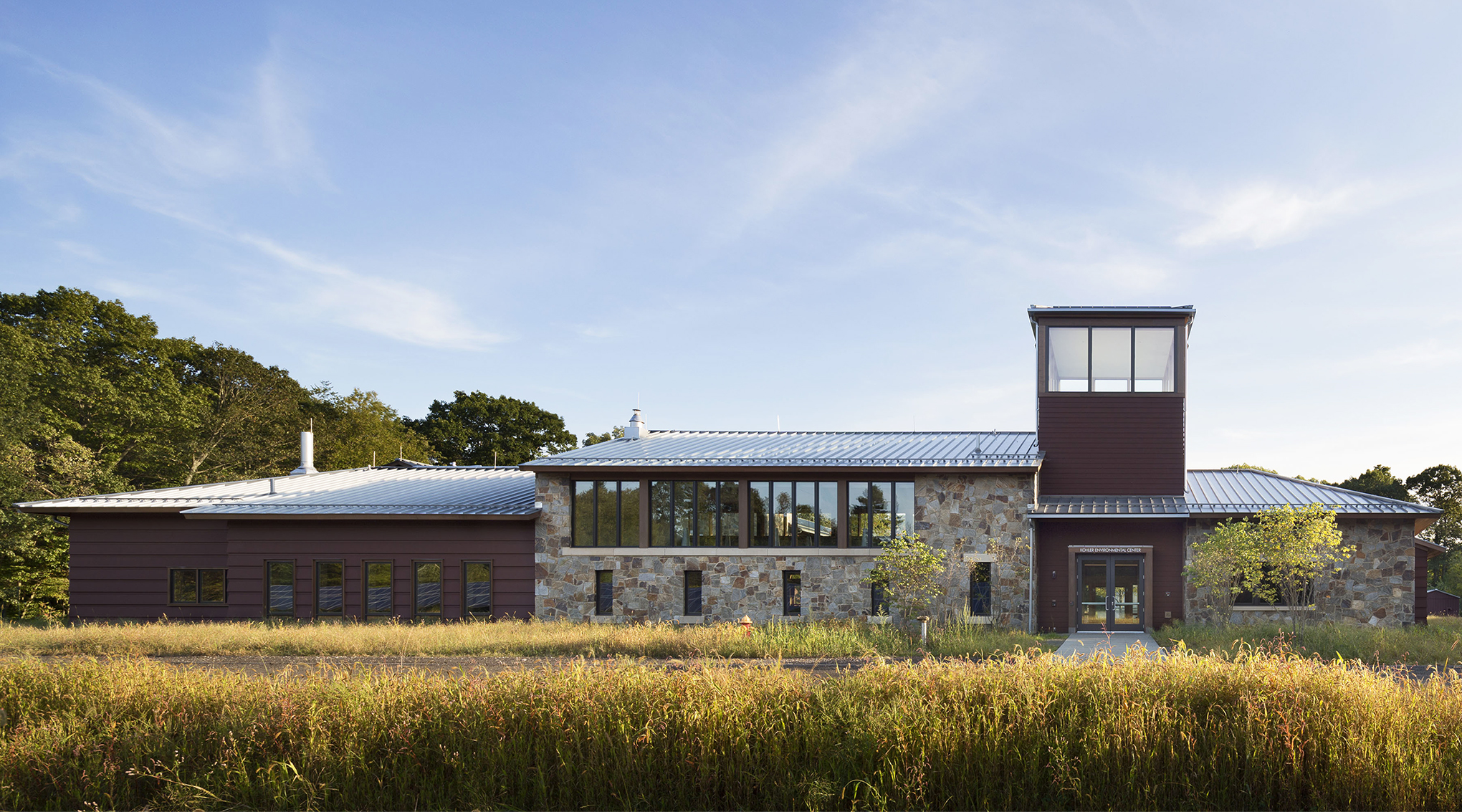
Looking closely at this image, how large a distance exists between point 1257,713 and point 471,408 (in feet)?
164

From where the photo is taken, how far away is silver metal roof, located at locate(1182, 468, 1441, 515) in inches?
804

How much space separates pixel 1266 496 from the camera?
72.3 ft

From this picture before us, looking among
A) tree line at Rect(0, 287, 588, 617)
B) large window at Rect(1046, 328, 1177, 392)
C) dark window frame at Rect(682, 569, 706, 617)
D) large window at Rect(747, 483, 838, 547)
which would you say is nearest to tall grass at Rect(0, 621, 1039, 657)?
dark window frame at Rect(682, 569, 706, 617)

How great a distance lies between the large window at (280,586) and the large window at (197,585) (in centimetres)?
131

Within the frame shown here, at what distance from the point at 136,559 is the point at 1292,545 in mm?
26922

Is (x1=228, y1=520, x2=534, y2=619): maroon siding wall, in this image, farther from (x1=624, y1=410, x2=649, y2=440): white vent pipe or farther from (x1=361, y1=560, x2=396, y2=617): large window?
(x1=624, y1=410, x2=649, y2=440): white vent pipe

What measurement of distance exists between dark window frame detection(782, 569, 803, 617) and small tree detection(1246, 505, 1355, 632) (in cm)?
981

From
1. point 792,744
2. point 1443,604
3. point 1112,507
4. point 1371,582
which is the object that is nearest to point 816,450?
point 1112,507

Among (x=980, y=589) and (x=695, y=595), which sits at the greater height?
(x=980, y=589)

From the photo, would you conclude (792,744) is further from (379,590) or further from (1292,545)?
(379,590)

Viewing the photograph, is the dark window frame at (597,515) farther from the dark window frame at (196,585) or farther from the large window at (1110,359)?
the large window at (1110,359)

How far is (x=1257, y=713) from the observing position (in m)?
6.49

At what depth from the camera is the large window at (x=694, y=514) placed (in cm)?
2164

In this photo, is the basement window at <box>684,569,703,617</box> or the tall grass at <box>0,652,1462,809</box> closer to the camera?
the tall grass at <box>0,652,1462,809</box>
